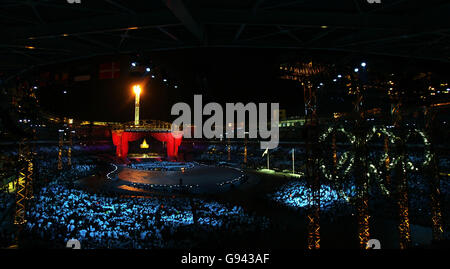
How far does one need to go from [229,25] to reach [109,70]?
4.88 metres

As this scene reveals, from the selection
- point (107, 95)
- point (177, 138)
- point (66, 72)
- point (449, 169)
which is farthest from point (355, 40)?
point (107, 95)

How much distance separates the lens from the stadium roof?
5.23m

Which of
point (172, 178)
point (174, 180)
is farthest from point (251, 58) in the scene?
point (172, 178)

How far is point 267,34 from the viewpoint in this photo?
20.2ft

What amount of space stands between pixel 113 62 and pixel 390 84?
9745 mm

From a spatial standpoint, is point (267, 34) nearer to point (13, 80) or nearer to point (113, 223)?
point (13, 80)

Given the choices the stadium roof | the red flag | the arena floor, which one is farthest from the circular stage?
the stadium roof

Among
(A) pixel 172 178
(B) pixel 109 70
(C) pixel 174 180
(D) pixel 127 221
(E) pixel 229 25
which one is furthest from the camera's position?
(A) pixel 172 178

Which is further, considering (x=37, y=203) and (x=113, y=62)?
(x=37, y=203)

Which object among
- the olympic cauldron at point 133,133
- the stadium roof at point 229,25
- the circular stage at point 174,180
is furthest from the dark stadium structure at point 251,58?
the olympic cauldron at point 133,133

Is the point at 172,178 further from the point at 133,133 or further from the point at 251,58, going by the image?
the point at 251,58

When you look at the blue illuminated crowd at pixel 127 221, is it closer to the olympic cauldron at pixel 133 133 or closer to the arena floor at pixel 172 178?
the arena floor at pixel 172 178

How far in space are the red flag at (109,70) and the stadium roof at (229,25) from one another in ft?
4.38

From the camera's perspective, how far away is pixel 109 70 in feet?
27.8
